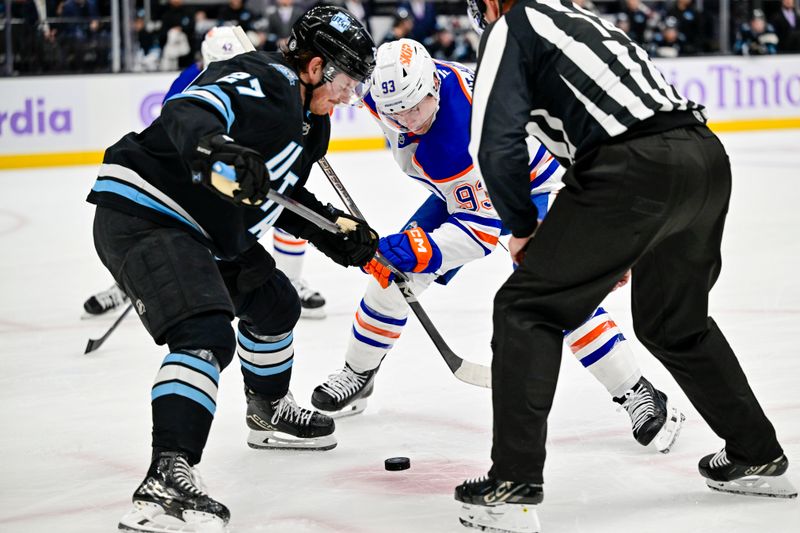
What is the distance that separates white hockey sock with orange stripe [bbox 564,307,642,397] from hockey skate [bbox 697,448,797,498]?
20.2 inches

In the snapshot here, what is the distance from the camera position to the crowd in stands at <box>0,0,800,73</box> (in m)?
9.48

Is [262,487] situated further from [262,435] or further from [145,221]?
[145,221]

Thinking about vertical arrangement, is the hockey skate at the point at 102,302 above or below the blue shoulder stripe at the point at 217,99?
below

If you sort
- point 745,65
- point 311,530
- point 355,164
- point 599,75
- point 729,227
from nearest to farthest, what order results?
point 599,75
point 311,530
point 729,227
point 355,164
point 745,65

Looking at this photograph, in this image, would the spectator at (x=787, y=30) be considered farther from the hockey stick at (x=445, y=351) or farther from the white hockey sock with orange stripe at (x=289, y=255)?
the hockey stick at (x=445, y=351)

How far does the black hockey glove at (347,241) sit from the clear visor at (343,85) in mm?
331

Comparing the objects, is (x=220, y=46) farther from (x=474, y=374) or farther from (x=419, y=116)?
Answer: (x=474, y=374)

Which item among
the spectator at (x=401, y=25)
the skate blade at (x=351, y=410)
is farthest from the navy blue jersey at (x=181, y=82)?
the spectator at (x=401, y=25)

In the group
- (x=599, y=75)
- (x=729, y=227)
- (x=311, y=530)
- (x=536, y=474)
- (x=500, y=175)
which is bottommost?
(x=729, y=227)

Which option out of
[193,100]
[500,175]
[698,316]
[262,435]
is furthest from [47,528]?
[698,316]

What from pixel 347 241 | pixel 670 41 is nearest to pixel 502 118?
pixel 347 241

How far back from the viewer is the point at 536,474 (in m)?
2.36

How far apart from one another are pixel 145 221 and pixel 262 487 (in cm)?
70

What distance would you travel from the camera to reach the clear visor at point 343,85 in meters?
2.64
